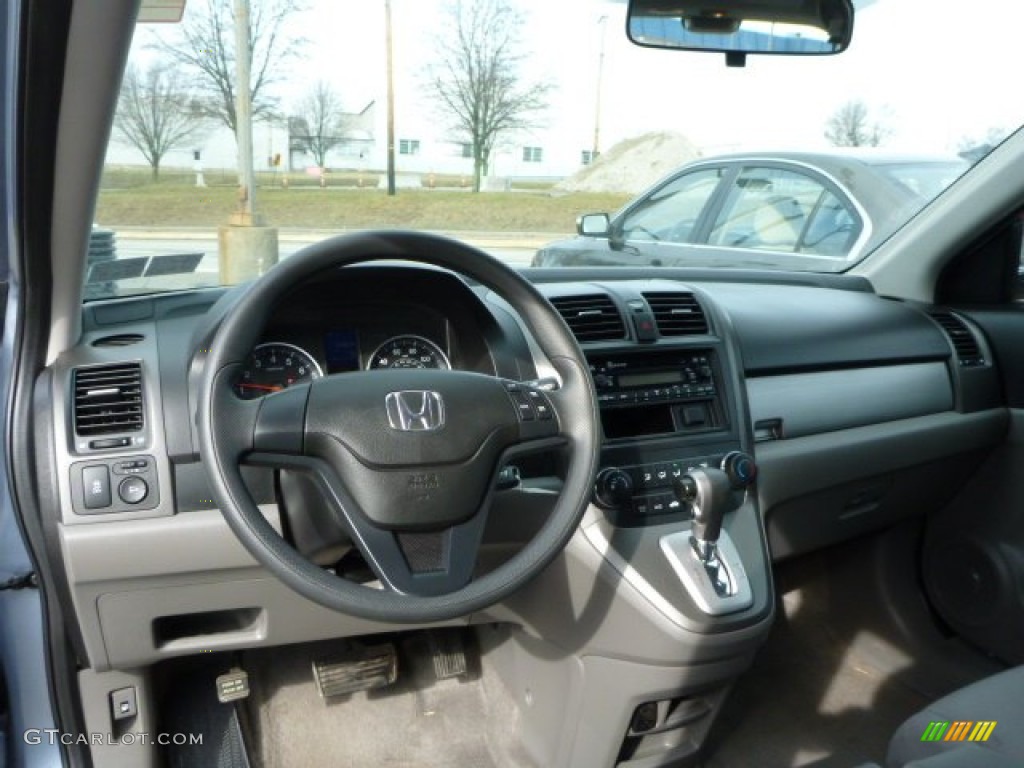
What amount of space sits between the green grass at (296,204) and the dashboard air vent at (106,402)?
321 mm

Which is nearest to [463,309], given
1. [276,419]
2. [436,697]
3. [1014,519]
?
[276,419]

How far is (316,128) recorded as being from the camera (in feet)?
6.97

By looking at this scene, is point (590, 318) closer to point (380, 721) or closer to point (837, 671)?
point (380, 721)

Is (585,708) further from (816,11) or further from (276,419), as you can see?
(816,11)

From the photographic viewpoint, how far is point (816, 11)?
2.21 metres

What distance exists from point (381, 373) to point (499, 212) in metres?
0.92

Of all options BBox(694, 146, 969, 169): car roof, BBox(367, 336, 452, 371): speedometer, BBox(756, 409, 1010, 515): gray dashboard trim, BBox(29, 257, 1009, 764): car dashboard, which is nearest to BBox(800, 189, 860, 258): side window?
BBox(694, 146, 969, 169): car roof

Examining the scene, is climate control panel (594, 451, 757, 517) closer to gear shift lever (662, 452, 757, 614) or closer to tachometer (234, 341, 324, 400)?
gear shift lever (662, 452, 757, 614)

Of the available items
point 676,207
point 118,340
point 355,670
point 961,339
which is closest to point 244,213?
point 118,340

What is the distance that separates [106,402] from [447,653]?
4.54 ft

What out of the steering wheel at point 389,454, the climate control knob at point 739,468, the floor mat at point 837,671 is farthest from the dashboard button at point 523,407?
the floor mat at point 837,671

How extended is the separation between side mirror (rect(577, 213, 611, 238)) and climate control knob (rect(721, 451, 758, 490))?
0.98m

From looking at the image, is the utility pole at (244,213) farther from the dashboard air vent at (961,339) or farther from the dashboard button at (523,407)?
the dashboard air vent at (961,339)

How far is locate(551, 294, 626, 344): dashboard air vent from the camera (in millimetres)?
2242
